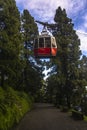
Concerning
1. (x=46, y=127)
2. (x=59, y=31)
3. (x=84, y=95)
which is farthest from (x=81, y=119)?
(x=59, y=31)

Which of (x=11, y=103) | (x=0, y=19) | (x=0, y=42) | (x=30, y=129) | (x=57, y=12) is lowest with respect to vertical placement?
(x=30, y=129)

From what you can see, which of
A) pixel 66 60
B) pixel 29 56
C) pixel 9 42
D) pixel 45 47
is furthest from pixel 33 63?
pixel 45 47

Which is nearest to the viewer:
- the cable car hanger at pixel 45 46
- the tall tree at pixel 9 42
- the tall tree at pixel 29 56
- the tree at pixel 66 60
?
the cable car hanger at pixel 45 46

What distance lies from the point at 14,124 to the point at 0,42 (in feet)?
37.7

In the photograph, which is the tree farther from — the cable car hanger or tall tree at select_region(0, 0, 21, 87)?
the cable car hanger

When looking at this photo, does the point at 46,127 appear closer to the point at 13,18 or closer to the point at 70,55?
the point at 13,18

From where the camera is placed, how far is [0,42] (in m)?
34.2

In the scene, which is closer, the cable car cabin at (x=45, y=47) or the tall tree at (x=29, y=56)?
the cable car cabin at (x=45, y=47)

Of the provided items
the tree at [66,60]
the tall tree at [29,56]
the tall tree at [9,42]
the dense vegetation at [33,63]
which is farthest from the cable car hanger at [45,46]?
the tall tree at [29,56]

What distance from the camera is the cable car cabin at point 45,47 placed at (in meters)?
28.4

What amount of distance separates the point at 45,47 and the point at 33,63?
30897mm

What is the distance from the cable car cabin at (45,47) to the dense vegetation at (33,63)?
16.5ft

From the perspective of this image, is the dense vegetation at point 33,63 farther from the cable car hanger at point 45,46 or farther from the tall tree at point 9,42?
the cable car hanger at point 45,46

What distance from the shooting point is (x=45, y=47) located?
94.1 ft
